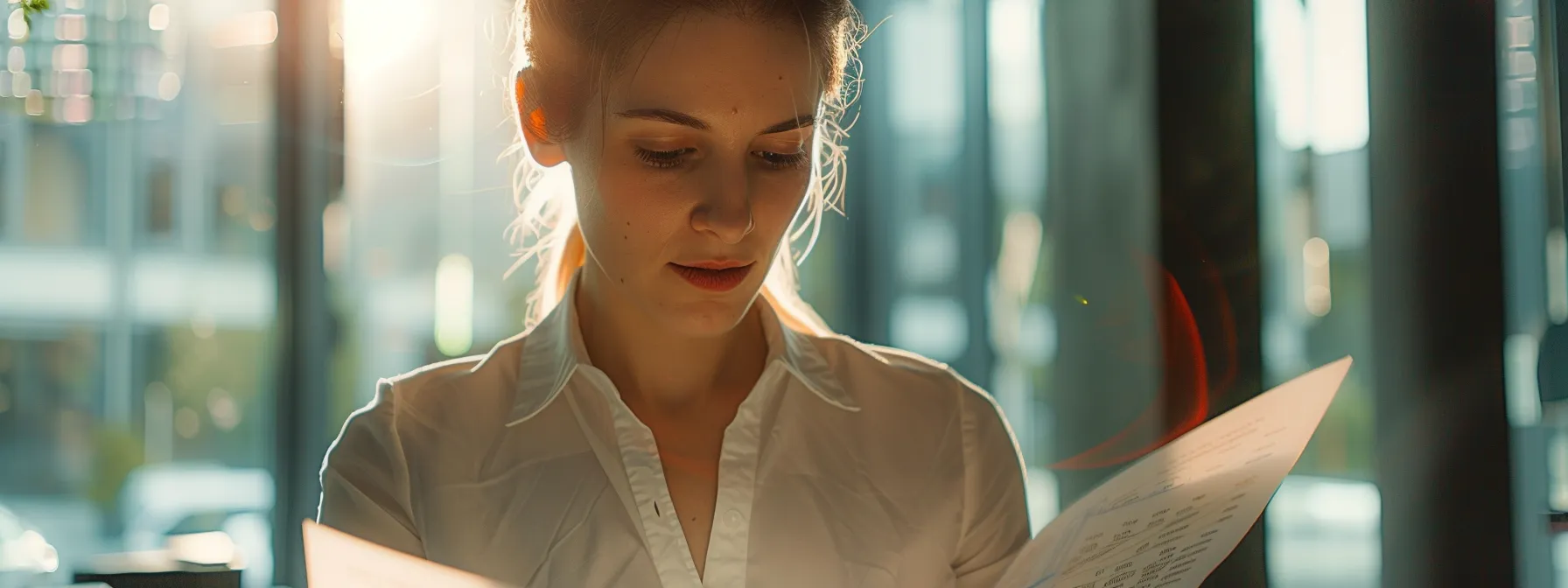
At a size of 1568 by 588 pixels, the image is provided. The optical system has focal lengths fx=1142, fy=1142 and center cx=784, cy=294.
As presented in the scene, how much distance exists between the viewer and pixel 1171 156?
2.49m

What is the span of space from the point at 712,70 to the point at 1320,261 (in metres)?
1.72

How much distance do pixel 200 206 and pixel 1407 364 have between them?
143 inches

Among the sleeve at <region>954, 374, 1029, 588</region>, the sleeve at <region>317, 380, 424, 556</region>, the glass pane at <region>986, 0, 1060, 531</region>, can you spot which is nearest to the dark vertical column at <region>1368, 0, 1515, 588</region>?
the sleeve at <region>954, 374, 1029, 588</region>

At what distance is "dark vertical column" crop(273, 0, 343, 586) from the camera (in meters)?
3.84

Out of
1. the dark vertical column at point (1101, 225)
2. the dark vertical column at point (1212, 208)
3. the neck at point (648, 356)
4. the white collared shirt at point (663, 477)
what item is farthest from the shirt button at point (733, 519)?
the dark vertical column at point (1101, 225)

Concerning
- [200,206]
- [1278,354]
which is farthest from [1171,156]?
[200,206]

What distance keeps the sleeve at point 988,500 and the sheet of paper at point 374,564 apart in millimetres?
590

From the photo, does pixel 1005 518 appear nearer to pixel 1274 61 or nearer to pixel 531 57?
pixel 531 57

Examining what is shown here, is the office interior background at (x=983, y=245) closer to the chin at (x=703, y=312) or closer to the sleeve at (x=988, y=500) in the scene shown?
the sleeve at (x=988, y=500)

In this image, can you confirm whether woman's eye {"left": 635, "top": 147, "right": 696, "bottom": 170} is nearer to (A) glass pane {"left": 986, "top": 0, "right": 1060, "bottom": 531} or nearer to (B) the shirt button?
(B) the shirt button

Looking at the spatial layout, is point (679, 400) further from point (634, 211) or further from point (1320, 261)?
point (1320, 261)

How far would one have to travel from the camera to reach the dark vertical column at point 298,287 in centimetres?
384

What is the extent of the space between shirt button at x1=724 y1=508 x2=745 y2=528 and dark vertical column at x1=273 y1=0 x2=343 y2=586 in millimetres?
3257

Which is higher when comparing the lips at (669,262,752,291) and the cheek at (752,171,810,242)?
the cheek at (752,171,810,242)
